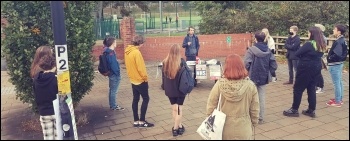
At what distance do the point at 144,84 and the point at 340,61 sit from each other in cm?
368

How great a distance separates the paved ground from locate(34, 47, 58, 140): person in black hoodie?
0.37 m

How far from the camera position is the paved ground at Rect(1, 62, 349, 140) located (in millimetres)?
4983

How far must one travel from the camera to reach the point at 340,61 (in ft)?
20.2

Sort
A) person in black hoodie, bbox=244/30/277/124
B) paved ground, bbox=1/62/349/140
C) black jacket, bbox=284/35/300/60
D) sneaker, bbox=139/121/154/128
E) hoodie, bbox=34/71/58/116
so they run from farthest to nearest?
black jacket, bbox=284/35/300/60, sneaker, bbox=139/121/154/128, person in black hoodie, bbox=244/30/277/124, paved ground, bbox=1/62/349/140, hoodie, bbox=34/71/58/116

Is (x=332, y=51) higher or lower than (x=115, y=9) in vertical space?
lower

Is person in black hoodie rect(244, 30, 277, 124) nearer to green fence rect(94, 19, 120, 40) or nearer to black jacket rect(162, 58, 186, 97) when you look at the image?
black jacket rect(162, 58, 186, 97)

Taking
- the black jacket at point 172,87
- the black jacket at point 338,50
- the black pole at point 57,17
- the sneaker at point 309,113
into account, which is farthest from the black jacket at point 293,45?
the black pole at point 57,17

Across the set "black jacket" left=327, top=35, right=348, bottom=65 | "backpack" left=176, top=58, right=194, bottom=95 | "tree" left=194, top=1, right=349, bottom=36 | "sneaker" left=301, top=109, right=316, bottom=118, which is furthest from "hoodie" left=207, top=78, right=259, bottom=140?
"tree" left=194, top=1, right=349, bottom=36

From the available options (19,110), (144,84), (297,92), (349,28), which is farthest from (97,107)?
(349,28)

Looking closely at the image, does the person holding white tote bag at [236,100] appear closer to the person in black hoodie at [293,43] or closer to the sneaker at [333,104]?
the sneaker at [333,104]

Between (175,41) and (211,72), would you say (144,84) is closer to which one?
(211,72)

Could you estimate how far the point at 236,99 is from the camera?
11.3ft

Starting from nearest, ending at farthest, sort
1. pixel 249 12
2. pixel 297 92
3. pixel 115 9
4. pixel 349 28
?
pixel 297 92 → pixel 349 28 → pixel 249 12 → pixel 115 9

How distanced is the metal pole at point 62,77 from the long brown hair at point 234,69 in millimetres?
1683
